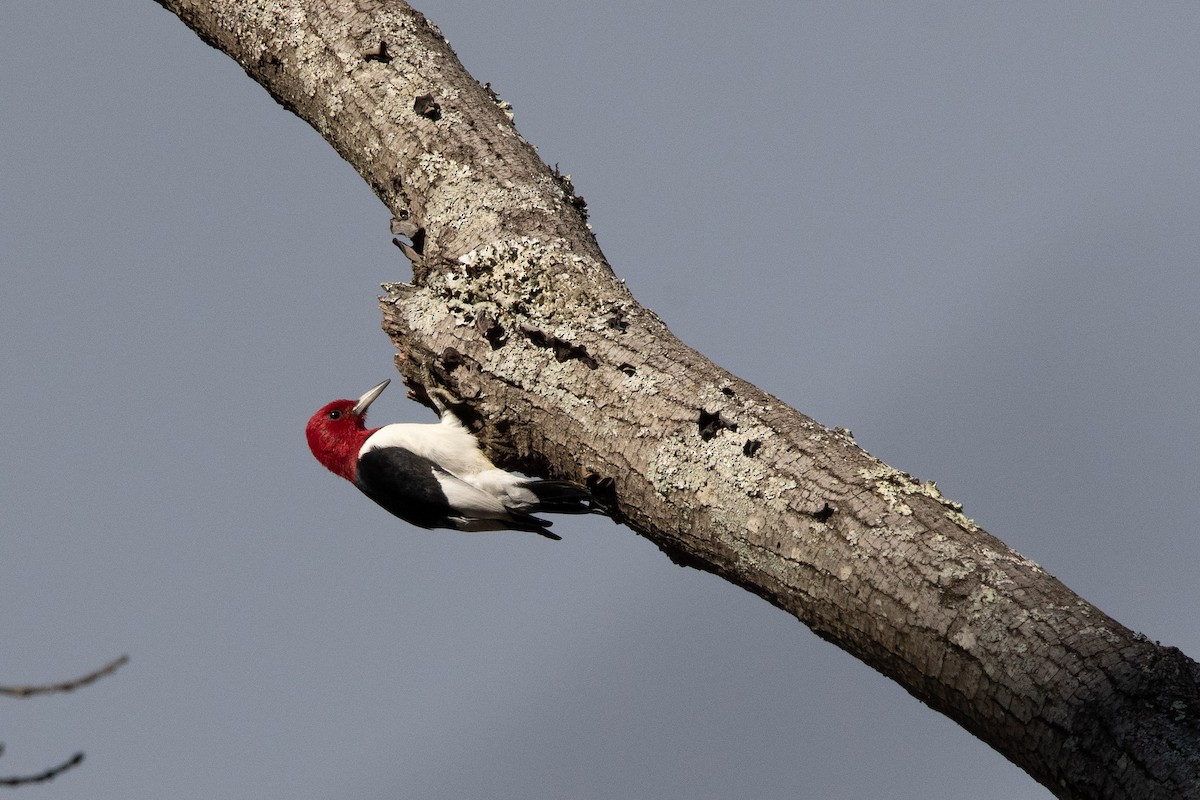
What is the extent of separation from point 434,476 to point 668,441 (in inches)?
68.0

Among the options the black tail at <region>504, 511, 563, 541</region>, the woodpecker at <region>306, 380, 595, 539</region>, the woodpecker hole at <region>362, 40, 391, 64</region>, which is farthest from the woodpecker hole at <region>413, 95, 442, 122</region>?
the black tail at <region>504, 511, 563, 541</region>

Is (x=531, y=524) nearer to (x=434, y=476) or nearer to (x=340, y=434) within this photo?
(x=434, y=476)

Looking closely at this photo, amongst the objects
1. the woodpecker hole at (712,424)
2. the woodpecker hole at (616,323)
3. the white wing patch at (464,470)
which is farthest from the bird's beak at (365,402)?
the woodpecker hole at (712,424)

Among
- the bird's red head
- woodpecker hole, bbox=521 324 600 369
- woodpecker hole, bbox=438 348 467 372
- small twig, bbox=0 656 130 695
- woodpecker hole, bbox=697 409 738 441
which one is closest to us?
small twig, bbox=0 656 130 695

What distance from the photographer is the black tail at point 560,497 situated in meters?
3.78

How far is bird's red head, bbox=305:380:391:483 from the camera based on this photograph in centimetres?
550

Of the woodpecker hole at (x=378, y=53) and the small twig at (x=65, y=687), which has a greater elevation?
the woodpecker hole at (x=378, y=53)

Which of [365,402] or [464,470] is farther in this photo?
[365,402]

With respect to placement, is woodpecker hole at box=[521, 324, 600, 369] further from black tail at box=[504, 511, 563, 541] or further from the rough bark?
black tail at box=[504, 511, 563, 541]

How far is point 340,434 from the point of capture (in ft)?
18.4

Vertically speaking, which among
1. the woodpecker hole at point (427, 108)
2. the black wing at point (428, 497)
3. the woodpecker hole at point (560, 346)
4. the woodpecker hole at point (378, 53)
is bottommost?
the black wing at point (428, 497)

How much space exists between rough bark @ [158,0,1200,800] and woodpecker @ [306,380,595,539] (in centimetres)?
30

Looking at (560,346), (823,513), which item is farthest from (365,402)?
(823,513)

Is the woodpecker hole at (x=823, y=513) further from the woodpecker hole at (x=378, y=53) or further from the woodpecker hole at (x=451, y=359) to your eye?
the woodpecker hole at (x=378, y=53)
